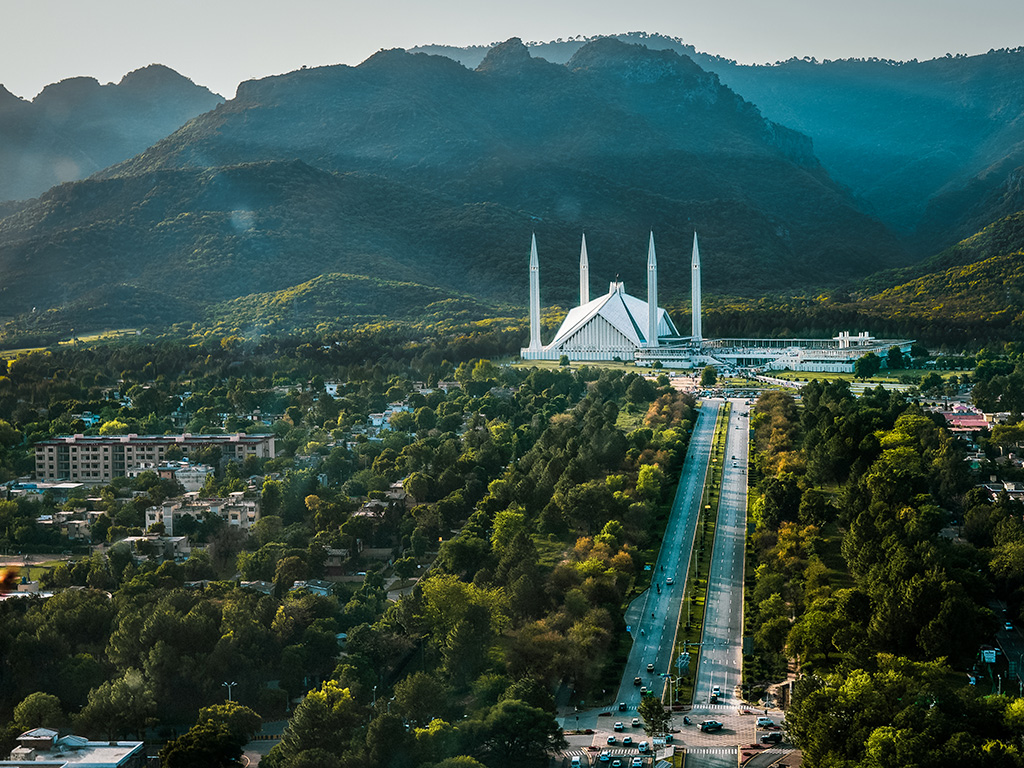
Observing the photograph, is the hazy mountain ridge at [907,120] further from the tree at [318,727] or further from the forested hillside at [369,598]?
the tree at [318,727]

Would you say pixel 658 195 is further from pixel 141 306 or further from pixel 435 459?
pixel 435 459

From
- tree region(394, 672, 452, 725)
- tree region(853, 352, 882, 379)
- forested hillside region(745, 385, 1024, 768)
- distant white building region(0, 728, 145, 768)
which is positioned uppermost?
tree region(853, 352, 882, 379)

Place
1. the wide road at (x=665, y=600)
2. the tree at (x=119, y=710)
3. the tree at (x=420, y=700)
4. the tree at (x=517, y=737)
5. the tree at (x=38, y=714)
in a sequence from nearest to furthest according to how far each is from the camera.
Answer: the tree at (x=517, y=737) < the tree at (x=420, y=700) < the tree at (x=38, y=714) < the tree at (x=119, y=710) < the wide road at (x=665, y=600)

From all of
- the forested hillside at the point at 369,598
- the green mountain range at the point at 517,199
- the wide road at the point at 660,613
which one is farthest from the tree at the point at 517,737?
the green mountain range at the point at 517,199

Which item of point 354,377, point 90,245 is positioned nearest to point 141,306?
point 90,245

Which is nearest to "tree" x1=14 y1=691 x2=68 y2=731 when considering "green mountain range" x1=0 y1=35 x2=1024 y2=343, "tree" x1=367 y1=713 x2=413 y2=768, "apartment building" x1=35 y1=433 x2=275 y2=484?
"tree" x1=367 y1=713 x2=413 y2=768

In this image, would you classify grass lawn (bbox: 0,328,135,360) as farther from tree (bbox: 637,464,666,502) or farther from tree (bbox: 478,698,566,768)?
tree (bbox: 478,698,566,768)
